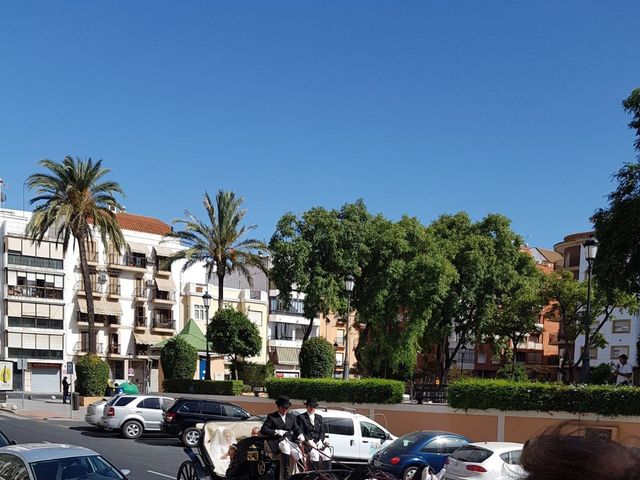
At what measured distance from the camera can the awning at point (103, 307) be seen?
68.3 meters

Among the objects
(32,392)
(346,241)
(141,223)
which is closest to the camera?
(346,241)

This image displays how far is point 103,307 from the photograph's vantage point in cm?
6881

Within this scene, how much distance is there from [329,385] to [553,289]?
22.5 m

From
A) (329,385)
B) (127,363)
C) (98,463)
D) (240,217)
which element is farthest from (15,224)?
(98,463)

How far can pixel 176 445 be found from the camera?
2545cm

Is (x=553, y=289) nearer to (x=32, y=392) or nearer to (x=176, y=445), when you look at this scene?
(x=176, y=445)

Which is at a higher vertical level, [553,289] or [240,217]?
[240,217]

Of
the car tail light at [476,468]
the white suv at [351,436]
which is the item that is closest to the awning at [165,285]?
the white suv at [351,436]

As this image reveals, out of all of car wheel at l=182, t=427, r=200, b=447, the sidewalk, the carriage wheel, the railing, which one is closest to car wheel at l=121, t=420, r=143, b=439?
car wheel at l=182, t=427, r=200, b=447

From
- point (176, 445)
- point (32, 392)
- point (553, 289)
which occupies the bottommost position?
point (32, 392)

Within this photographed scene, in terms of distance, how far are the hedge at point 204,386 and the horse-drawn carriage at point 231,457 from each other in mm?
22190

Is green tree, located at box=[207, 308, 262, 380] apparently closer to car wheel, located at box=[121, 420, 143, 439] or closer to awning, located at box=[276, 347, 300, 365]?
car wheel, located at box=[121, 420, 143, 439]

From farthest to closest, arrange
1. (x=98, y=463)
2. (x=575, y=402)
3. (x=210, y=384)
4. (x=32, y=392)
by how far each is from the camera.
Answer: (x=32, y=392)
(x=210, y=384)
(x=575, y=402)
(x=98, y=463)

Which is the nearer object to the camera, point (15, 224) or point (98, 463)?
point (98, 463)
